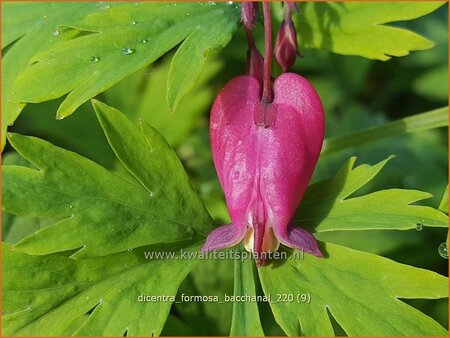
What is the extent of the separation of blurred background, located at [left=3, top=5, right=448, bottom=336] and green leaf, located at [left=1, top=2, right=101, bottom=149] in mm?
245

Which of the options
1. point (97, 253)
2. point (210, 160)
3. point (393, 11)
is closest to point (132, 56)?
point (97, 253)

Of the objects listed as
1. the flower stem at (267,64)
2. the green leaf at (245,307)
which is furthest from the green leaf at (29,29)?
the green leaf at (245,307)

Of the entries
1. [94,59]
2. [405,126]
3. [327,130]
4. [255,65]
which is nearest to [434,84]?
[327,130]

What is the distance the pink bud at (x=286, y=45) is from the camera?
4.29ft

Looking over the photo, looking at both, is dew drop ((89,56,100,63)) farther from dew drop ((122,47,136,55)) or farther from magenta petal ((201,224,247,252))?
magenta petal ((201,224,247,252))

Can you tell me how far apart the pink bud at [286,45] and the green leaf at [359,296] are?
0.38 m

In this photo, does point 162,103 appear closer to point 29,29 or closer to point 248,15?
point 29,29

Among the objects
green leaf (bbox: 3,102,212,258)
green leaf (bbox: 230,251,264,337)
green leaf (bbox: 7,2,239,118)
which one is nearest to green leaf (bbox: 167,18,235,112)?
green leaf (bbox: 7,2,239,118)

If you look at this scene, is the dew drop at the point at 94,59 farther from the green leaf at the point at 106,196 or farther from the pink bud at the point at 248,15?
the pink bud at the point at 248,15

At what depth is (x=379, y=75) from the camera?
2.71 meters

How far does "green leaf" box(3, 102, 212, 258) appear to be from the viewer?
1.19 metres

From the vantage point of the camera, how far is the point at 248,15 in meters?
1.32

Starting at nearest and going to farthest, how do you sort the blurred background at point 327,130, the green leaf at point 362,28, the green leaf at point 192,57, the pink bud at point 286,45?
the green leaf at point 192,57, the pink bud at point 286,45, the green leaf at point 362,28, the blurred background at point 327,130

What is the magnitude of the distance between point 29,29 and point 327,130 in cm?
118
